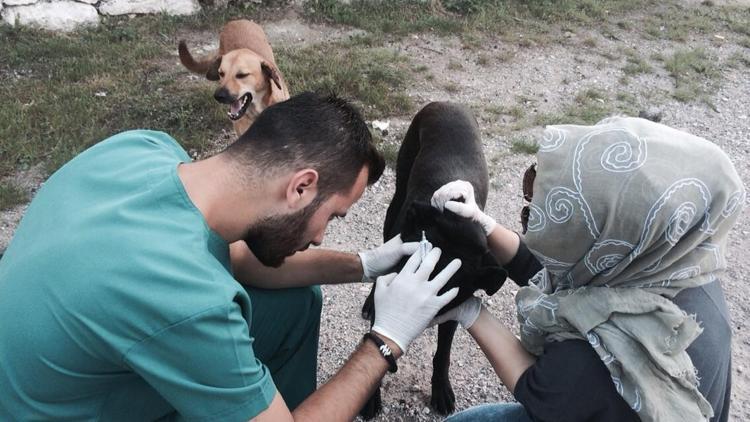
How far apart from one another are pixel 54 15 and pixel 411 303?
5.81 m

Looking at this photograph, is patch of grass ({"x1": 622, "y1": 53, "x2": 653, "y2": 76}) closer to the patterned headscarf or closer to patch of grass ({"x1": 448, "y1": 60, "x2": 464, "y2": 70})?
patch of grass ({"x1": 448, "y1": 60, "x2": 464, "y2": 70})

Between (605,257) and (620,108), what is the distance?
171 inches

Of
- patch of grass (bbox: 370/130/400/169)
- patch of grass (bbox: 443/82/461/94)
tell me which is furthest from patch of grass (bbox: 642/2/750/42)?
patch of grass (bbox: 370/130/400/169)

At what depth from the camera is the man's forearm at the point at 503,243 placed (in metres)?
2.45

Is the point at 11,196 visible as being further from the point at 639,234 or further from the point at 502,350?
the point at 639,234

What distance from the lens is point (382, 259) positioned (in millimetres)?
2463

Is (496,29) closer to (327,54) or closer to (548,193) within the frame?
(327,54)

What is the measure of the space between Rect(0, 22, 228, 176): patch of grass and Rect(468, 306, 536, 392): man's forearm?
3116 millimetres

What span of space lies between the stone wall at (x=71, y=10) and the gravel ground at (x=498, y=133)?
683 mm

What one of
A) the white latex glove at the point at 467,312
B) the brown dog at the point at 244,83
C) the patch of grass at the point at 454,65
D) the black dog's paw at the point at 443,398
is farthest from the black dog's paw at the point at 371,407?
the patch of grass at the point at 454,65

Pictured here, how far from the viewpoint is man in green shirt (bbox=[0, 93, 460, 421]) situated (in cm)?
145

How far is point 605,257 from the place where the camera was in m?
1.60

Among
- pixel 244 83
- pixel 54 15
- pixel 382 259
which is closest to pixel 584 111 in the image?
pixel 244 83

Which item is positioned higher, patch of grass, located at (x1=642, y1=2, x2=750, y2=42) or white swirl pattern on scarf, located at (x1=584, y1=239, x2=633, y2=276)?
white swirl pattern on scarf, located at (x1=584, y1=239, x2=633, y2=276)
